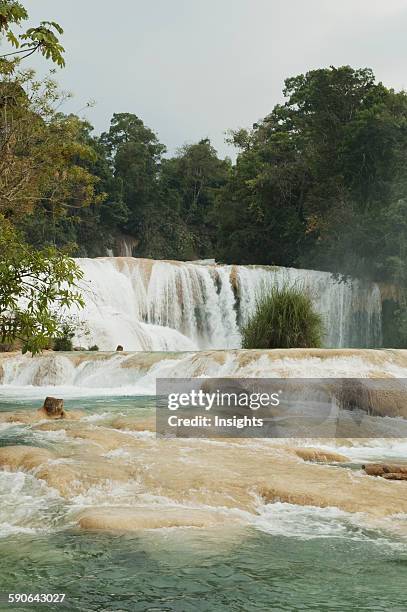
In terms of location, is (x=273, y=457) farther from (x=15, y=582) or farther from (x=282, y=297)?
(x=282, y=297)

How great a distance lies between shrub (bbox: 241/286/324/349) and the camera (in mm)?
11617

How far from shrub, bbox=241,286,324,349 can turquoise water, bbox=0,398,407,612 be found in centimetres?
742

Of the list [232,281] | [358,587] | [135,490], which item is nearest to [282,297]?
[135,490]

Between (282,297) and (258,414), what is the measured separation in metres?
3.60

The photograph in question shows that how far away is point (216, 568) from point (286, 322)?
848cm

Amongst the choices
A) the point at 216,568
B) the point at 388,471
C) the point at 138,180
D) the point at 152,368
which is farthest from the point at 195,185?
the point at 216,568

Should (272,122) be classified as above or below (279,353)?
above

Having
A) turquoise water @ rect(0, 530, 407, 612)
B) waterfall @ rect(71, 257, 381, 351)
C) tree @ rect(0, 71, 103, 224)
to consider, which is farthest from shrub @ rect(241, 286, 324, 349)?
waterfall @ rect(71, 257, 381, 351)

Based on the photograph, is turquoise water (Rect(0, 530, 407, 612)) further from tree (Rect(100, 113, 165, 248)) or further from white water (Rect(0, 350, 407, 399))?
tree (Rect(100, 113, 165, 248))

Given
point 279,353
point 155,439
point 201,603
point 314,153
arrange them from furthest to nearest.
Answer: point 314,153 → point 279,353 → point 155,439 → point 201,603

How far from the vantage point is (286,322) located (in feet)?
38.6

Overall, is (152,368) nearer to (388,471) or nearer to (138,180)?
(388,471)

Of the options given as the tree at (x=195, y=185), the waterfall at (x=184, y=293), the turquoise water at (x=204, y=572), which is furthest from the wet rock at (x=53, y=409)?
the tree at (x=195, y=185)

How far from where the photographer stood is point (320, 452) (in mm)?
6305
